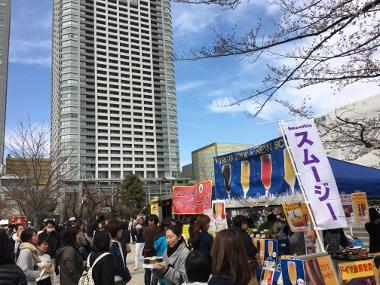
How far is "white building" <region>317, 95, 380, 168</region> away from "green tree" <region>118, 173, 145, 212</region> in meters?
44.7

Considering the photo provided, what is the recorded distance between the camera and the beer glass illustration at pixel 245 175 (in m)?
7.61

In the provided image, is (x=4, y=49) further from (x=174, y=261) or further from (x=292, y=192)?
(x=174, y=261)

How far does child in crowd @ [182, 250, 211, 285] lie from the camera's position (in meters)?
2.93

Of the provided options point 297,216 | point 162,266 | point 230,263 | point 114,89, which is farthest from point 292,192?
point 114,89

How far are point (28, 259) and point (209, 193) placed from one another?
17.7 feet

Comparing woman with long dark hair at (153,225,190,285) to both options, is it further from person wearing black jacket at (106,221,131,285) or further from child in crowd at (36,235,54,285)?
child in crowd at (36,235,54,285)

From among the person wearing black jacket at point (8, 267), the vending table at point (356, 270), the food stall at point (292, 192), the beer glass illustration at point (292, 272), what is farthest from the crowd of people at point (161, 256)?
the vending table at point (356, 270)

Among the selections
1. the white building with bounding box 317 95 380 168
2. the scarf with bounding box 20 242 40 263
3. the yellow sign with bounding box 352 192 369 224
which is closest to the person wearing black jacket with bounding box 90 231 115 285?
the scarf with bounding box 20 242 40 263

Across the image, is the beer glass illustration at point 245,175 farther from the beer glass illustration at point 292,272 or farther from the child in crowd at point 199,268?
the child in crowd at point 199,268

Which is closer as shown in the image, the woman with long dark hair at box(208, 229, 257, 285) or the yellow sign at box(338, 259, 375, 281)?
the woman with long dark hair at box(208, 229, 257, 285)

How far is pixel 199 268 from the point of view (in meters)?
2.94

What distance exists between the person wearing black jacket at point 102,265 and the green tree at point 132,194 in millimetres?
71620

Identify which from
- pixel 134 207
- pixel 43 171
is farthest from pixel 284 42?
pixel 134 207

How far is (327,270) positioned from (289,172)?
1661mm
